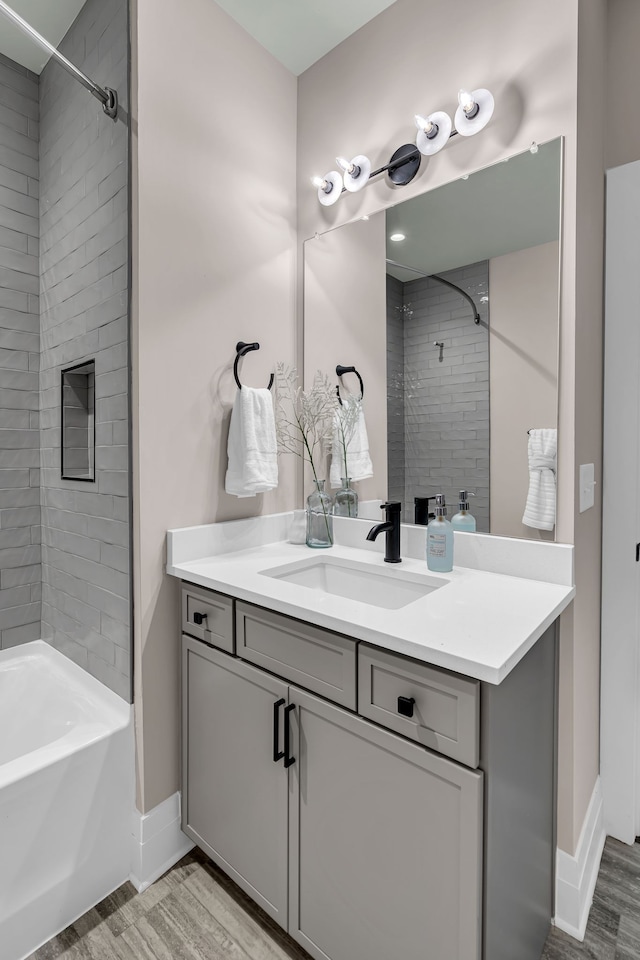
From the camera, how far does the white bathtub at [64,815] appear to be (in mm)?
1245

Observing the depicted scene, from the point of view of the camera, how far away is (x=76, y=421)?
1.93 m

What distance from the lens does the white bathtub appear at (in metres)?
1.25

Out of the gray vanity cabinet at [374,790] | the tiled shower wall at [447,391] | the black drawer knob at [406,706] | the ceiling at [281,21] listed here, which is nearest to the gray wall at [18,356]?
the ceiling at [281,21]

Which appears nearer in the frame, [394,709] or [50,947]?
[394,709]

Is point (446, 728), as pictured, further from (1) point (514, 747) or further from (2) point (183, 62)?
(2) point (183, 62)

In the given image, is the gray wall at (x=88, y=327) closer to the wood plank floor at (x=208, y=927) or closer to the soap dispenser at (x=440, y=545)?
the wood plank floor at (x=208, y=927)

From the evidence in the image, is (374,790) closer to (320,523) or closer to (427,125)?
(320,523)

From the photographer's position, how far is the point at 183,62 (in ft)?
5.17

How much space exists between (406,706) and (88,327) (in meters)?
Result: 1.56

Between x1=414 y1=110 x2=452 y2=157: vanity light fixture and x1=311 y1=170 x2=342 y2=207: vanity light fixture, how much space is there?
0.35 meters

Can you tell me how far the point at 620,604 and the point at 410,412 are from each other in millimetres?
904

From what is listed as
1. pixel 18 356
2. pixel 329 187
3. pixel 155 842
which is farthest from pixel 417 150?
pixel 155 842

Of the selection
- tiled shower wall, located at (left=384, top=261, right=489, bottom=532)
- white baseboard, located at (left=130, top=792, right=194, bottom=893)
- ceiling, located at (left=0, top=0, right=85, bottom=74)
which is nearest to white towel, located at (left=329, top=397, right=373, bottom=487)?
tiled shower wall, located at (left=384, top=261, right=489, bottom=532)

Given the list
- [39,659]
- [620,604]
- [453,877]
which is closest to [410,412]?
[620,604]
